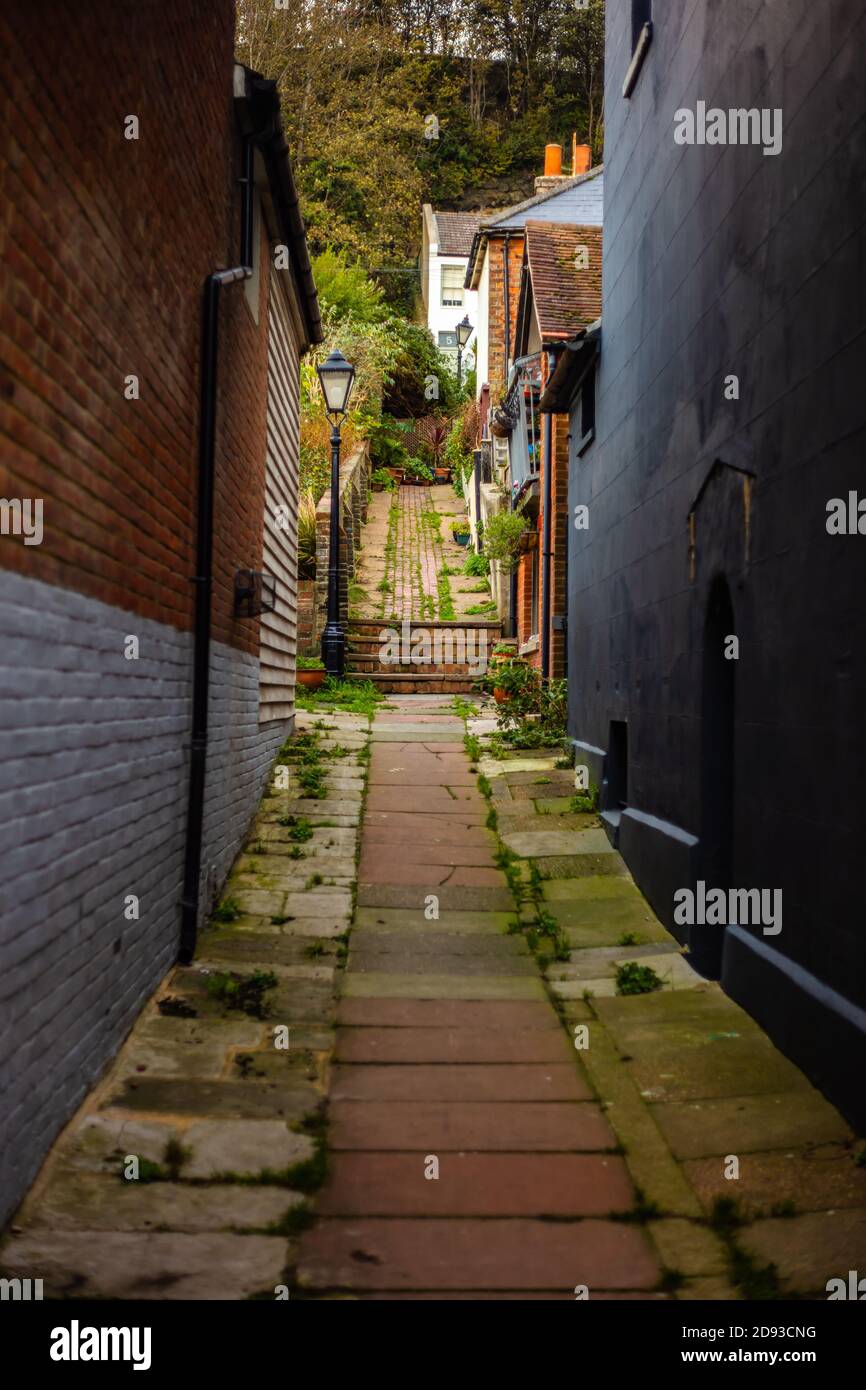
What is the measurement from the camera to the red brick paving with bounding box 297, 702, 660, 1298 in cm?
295

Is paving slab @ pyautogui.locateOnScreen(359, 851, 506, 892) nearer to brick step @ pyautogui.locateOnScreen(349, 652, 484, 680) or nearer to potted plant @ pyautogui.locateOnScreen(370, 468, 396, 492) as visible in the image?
brick step @ pyautogui.locateOnScreen(349, 652, 484, 680)

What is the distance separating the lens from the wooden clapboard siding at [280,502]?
818cm

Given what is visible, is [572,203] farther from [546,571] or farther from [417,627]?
[546,571]

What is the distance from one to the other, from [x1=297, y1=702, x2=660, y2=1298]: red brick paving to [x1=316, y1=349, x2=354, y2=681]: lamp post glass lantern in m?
6.56

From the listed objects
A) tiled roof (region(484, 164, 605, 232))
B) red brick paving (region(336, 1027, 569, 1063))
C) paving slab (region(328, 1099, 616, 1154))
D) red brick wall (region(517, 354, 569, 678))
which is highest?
tiled roof (region(484, 164, 605, 232))

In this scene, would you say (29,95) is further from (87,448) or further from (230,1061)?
(230,1061)

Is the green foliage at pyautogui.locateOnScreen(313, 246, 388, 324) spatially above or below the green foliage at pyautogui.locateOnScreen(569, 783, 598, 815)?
above

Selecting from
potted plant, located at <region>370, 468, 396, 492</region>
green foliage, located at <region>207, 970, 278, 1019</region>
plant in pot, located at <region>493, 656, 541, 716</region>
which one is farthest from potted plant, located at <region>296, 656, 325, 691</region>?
potted plant, located at <region>370, 468, 396, 492</region>

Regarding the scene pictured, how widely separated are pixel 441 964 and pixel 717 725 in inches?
75.8

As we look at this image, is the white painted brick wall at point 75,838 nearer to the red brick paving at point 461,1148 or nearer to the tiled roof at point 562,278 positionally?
the red brick paving at point 461,1148

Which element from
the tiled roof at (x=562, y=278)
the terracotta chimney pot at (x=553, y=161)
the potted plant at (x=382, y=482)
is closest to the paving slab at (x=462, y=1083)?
the tiled roof at (x=562, y=278)

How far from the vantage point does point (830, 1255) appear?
2.96 meters

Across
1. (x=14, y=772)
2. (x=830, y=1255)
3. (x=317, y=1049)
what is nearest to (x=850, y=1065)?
(x=830, y=1255)

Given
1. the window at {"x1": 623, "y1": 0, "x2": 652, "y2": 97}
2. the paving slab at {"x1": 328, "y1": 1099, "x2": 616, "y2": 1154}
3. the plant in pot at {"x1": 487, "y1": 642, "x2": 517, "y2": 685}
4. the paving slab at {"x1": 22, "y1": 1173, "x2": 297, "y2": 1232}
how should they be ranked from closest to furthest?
the paving slab at {"x1": 22, "y1": 1173, "x2": 297, "y2": 1232}
the paving slab at {"x1": 328, "y1": 1099, "x2": 616, "y2": 1154}
the window at {"x1": 623, "y1": 0, "x2": 652, "y2": 97}
the plant in pot at {"x1": 487, "y1": 642, "x2": 517, "y2": 685}
